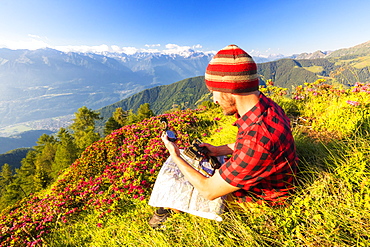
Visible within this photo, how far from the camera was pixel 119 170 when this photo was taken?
5.36 metres

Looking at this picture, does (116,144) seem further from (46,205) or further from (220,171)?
(220,171)

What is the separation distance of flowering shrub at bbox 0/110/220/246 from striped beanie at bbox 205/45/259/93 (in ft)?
11.3

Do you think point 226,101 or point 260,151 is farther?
point 226,101

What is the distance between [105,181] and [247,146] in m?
4.98

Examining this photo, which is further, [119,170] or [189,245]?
[119,170]

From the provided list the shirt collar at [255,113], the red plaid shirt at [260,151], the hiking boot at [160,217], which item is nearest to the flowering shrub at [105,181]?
the hiking boot at [160,217]

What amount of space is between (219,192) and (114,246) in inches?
86.2

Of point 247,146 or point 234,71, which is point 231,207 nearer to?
point 247,146

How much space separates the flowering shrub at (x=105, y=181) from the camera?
171 inches

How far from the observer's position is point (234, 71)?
66.3 inches

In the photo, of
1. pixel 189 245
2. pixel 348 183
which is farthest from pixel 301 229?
pixel 189 245

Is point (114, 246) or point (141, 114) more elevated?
point (114, 246)

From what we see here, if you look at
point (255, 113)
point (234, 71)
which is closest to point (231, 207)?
point (255, 113)

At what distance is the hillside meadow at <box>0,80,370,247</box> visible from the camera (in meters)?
1.71
